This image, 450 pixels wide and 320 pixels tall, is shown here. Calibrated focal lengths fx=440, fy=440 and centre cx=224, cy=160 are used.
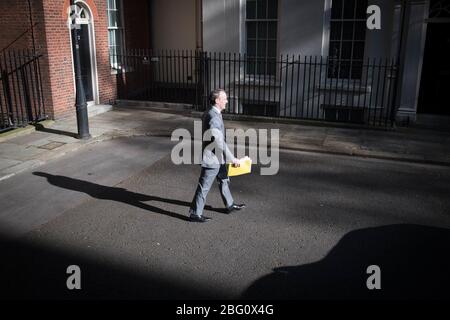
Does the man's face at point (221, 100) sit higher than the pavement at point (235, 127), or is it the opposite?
the man's face at point (221, 100)

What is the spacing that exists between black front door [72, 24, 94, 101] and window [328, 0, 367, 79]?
7.07 meters

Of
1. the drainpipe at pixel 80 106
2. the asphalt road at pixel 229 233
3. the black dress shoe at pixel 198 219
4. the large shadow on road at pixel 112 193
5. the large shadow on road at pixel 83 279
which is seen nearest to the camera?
the large shadow on road at pixel 83 279

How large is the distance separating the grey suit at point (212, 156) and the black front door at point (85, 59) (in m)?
8.47

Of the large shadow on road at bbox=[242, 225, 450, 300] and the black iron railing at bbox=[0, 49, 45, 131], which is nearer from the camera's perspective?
the large shadow on road at bbox=[242, 225, 450, 300]

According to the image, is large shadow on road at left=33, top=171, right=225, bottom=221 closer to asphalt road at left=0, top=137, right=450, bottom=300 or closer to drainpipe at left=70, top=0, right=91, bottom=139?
asphalt road at left=0, top=137, right=450, bottom=300

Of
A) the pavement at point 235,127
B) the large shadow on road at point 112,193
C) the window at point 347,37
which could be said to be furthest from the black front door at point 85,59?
the window at point 347,37

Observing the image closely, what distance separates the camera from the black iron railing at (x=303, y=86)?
38.7ft

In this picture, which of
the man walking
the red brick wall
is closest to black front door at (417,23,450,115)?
the man walking

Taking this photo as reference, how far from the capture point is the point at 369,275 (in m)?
4.85

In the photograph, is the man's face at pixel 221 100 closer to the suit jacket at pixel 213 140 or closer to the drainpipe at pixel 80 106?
the suit jacket at pixel 213 140

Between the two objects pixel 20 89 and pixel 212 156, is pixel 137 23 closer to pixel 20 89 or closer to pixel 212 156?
pixel 20 89

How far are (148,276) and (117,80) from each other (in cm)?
1115

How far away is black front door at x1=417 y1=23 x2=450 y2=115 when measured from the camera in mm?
11094

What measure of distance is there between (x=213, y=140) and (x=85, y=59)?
881cm
